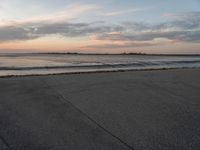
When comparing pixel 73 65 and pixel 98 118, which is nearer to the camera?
pixel 98 118

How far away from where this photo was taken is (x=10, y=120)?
5.55 m

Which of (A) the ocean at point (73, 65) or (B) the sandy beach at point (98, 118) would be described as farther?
(A) the ocean at point (73, 65)

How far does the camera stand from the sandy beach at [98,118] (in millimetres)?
4527

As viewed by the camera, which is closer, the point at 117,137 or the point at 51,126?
the point at 117,137

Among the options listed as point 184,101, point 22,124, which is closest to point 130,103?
point 184,101

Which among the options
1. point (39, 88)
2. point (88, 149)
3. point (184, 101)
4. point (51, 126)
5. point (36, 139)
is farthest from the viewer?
point (39, 88)

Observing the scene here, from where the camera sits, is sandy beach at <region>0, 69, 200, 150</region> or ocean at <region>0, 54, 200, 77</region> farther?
ocean at <region>0, 54, 200, 77</region>

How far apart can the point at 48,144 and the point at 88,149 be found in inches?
24.9

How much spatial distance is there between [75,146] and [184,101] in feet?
12.5

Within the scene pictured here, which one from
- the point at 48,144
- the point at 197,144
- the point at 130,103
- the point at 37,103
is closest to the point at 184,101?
the point at 130,103

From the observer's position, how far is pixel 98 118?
18.7 ft

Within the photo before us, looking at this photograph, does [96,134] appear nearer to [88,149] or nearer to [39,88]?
[88,149]

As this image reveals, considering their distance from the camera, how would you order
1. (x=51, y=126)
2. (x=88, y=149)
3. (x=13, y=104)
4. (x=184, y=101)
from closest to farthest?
(x=88, y=149)
(x=51, y=126)
(x=13, y=104)
(x=184, y=101)

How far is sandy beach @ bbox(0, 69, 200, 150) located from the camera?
4.53 meters
